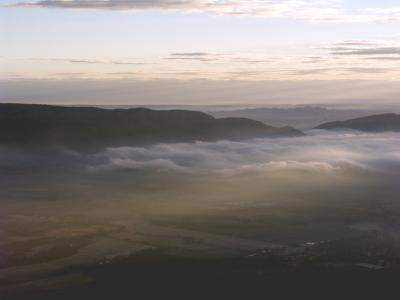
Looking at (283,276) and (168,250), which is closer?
(283,276)

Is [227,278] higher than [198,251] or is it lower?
lower

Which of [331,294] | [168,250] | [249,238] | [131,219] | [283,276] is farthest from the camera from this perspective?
[131,219]

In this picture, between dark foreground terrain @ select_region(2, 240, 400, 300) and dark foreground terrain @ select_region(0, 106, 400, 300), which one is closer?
dark foreground terrain @ select_region(2, 240, 400, 300)

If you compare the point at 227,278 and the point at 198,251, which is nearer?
the point at 227,278

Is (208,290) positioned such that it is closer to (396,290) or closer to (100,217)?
(396,290)

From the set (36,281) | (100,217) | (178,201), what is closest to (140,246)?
(36,281)

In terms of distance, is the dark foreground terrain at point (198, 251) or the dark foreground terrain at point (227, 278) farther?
the dark foreground terrain at point (198, 251)

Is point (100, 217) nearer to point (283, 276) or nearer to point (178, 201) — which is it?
point (178, 201)

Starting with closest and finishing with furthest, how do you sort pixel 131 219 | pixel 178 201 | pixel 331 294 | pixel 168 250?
pixel 331 294 → pixel 168 250 → pixel 131 219 → pixel 178 201

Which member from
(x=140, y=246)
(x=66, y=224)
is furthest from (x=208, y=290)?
(x=66, y=224)
